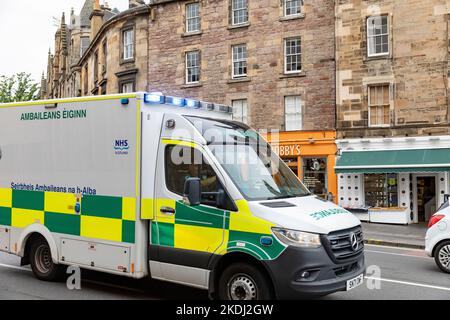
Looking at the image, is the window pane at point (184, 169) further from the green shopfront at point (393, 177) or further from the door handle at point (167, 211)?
the green shopfront at point (393, 177)

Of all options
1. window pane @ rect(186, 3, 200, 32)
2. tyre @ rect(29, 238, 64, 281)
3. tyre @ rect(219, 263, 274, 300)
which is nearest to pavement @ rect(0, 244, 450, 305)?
tyre @ rect(29, 238, 64, 281)

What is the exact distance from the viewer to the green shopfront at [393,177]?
802 inches

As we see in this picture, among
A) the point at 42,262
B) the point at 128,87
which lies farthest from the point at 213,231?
the point at 128,87

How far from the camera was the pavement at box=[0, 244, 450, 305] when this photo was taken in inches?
293

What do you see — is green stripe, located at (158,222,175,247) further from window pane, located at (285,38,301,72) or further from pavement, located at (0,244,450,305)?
window pane, located at (285,38,301,72)

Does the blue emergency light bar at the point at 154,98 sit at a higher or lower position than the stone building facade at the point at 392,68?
lower

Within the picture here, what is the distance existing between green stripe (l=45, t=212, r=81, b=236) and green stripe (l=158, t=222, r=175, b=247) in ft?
5.08

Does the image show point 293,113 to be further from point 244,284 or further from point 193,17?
point 244,284

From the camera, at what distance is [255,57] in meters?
25.4

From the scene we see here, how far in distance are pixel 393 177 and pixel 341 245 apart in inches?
656

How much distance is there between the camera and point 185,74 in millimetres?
27812

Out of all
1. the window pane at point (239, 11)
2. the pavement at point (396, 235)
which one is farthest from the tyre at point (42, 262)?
the window pane at point (239, 11)

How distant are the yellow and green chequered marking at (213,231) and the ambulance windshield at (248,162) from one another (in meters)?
0.38

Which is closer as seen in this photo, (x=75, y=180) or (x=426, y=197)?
(x=75, y=180)
